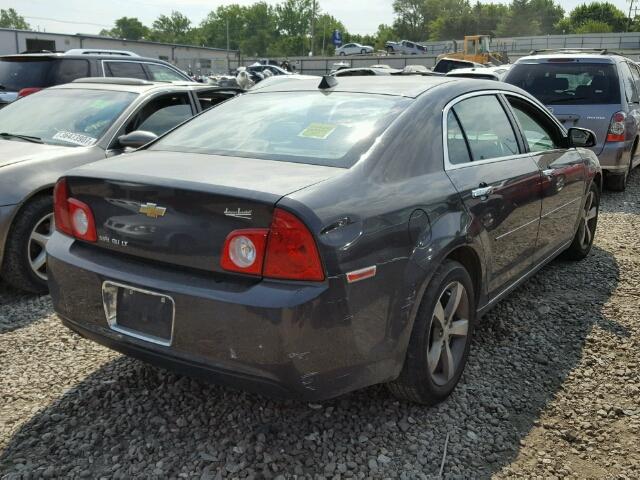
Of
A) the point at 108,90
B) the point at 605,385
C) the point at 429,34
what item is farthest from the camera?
the point at 429,34

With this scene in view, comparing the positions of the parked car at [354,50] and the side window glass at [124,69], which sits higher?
the parked car at [354,50]

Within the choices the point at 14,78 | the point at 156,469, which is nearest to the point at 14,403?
the point at 156,469

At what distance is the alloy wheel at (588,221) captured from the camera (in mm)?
5152

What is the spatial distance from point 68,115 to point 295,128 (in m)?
2.97

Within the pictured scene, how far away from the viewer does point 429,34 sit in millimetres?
122000

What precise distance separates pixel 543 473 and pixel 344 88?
2185 mm

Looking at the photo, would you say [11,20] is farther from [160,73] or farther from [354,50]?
[160,73]

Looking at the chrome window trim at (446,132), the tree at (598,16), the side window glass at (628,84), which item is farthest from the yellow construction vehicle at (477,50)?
the tree at (598,16)

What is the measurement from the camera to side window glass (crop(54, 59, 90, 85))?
8.73m

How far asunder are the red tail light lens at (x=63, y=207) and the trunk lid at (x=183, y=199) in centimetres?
6

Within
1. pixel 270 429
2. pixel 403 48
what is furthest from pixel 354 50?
pixel 270 429

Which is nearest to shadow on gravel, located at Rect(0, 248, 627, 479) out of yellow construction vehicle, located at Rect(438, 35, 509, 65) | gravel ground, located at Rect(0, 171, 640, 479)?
gravel ground, located at Rect(0, 171, 640, 479)

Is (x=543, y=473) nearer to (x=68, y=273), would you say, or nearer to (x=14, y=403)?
(x=68, y=273)

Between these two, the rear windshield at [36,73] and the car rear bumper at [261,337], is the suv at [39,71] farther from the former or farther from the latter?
the car rear bumper at [261,337]
